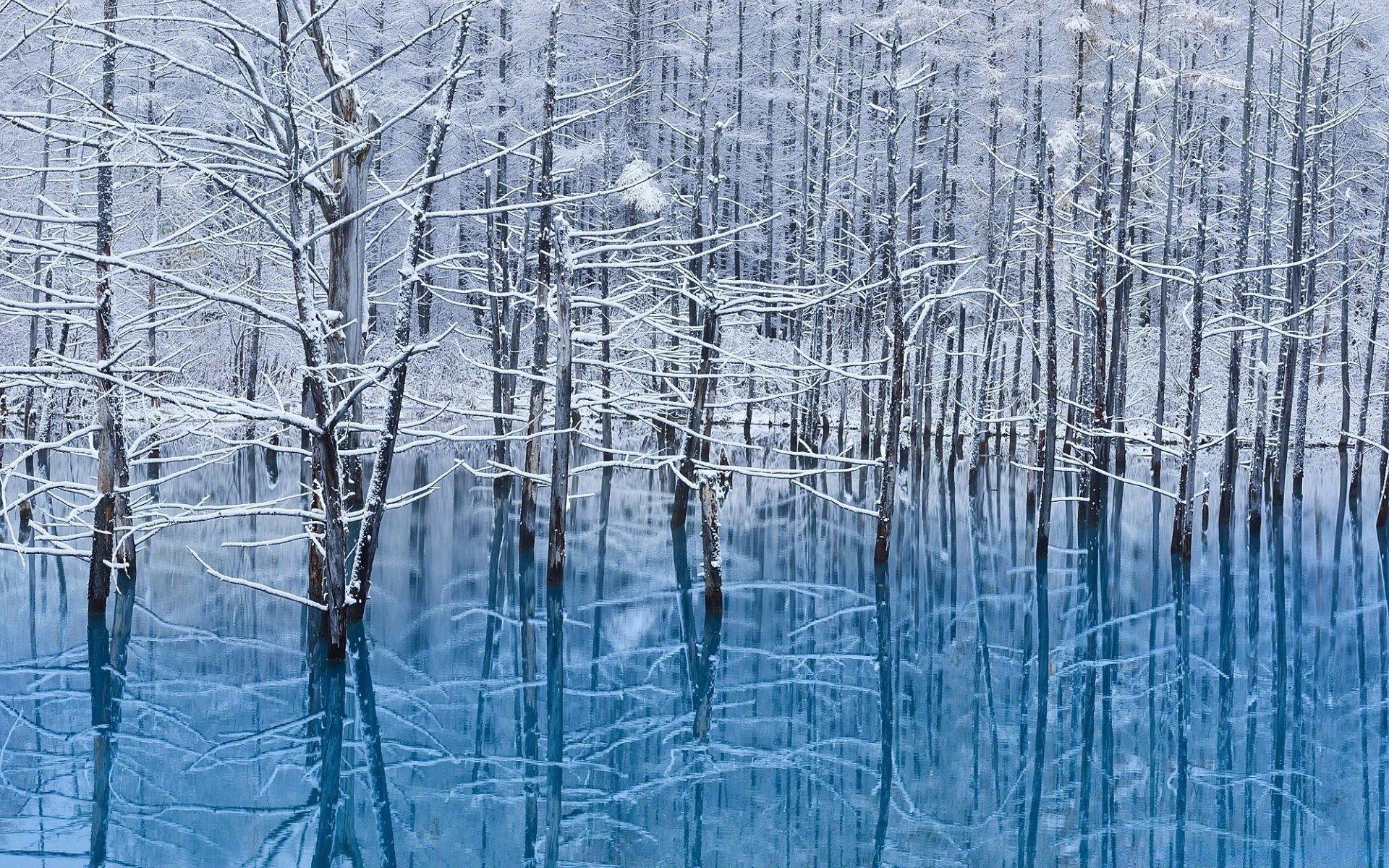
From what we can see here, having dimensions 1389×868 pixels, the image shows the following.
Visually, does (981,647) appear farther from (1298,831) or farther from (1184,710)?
(1298,831)

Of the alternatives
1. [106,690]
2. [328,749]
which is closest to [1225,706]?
[328,749]

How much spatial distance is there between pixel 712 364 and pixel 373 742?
1173 cm

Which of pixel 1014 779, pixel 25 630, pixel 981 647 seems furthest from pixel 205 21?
pixel 981 647

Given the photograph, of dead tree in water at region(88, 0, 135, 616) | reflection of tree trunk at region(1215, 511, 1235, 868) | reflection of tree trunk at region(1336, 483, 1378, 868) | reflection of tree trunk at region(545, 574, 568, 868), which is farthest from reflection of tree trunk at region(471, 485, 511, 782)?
reflection of tree trunk at region(1336, 483, 1378, 868)

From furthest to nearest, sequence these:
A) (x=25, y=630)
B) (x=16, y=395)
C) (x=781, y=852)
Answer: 1. (x=16, y=395)
2. (x=25, y=630)
3. (x=781, y=852)

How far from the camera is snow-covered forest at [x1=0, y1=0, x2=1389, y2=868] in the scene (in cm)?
903

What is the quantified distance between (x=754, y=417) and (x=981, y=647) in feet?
79.1

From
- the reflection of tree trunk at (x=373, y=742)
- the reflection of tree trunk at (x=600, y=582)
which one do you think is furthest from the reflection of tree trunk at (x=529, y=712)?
the reflection of tree trunk at (x=373, y=742)

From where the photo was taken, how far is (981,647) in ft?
39.1

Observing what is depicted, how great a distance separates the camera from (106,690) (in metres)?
9.49

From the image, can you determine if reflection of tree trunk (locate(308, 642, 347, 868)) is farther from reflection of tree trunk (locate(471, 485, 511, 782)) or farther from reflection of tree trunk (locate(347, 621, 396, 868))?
reflection of tree trunk (locate(471, 485, 511, 782))

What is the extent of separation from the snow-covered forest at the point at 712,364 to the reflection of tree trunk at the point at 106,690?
0.26 ft

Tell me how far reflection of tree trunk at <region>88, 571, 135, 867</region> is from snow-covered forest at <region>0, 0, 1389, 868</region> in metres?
0.08

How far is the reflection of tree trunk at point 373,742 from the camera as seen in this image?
6855mm
